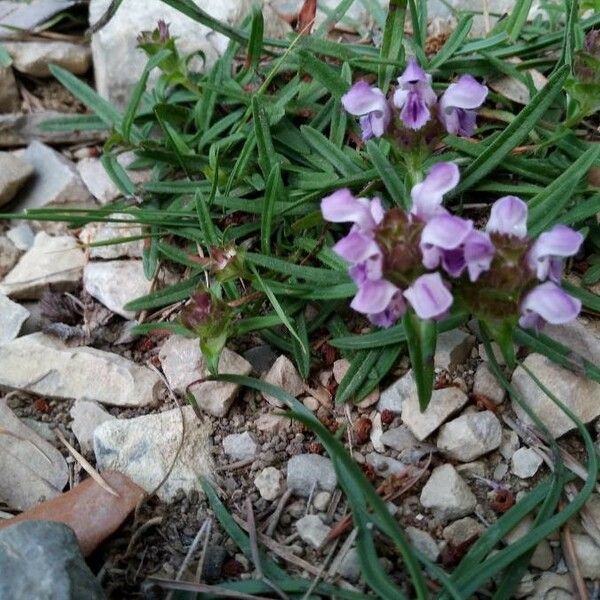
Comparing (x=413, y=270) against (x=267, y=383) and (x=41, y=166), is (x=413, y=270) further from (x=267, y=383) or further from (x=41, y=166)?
(x=41, y=166)

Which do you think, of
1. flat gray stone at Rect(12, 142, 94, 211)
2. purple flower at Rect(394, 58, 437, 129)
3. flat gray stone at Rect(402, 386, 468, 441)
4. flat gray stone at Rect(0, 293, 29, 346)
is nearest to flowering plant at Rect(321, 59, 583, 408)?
flat gray stone at Rect(402, 386, 468, 441)

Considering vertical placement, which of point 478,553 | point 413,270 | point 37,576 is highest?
point 413,270

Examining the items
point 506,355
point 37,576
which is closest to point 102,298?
point 37,576

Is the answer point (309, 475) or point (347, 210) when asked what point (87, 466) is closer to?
point (309, 475)

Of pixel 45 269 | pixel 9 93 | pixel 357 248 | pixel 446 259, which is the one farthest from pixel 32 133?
pixel 446 259

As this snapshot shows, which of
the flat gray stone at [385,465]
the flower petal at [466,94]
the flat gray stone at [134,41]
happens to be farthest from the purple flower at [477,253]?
the flat gray stone at [134,41]
